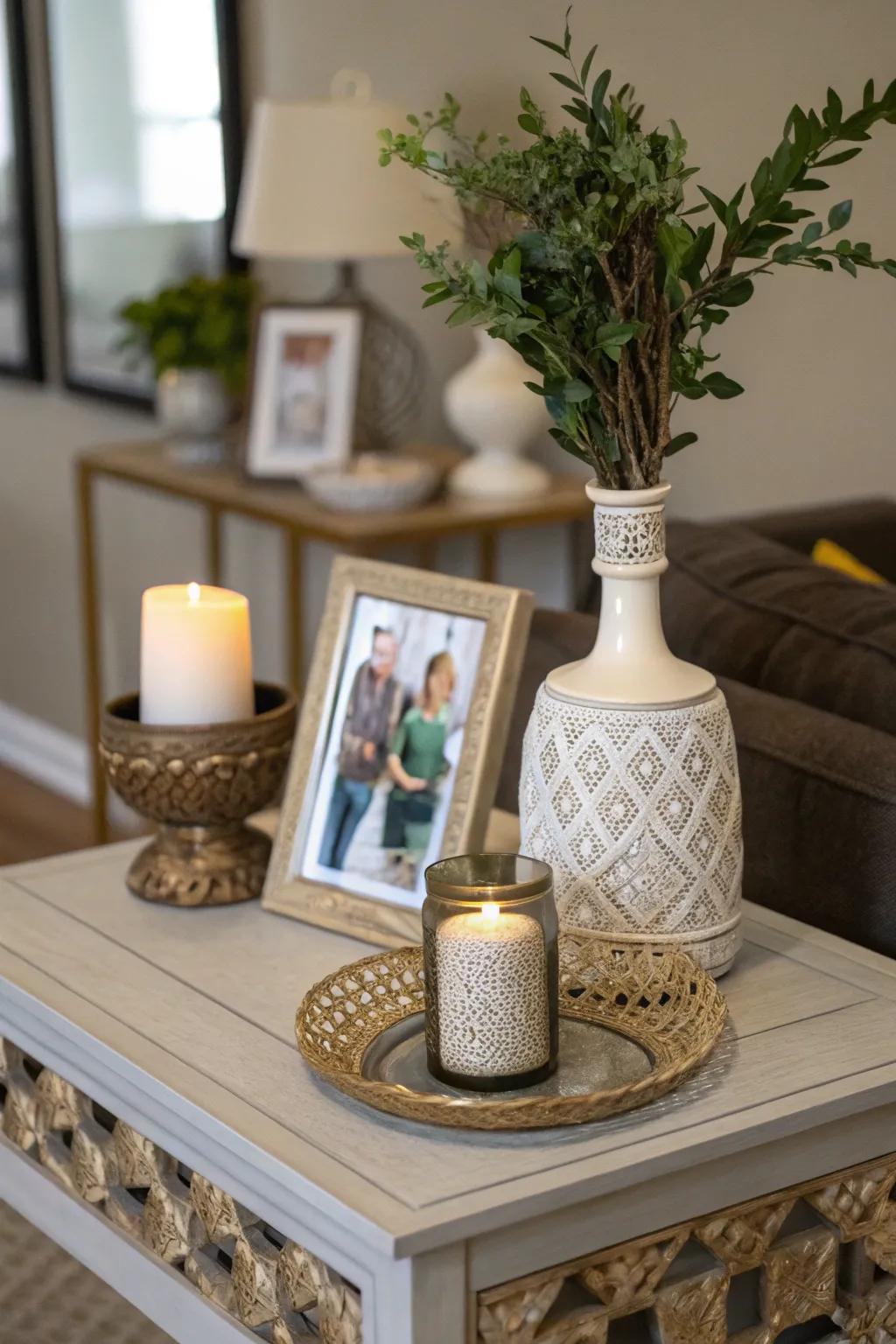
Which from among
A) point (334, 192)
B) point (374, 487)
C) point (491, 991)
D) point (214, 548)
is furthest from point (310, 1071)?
point (214, 548)

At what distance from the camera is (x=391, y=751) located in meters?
1.29

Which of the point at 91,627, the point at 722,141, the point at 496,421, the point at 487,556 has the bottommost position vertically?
the point at 91,627

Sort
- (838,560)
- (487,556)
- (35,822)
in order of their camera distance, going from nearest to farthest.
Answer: (838,560)
(487,556)
(35,822)

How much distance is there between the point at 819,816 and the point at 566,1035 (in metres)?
0.29

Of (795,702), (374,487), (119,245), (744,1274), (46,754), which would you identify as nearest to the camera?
(744,1274)

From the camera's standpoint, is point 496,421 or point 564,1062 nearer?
point 564,1062

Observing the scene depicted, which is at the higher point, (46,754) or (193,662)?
(193,662)

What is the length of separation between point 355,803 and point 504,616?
0.60ft

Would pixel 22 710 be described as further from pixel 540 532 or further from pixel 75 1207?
pixel 75 1207

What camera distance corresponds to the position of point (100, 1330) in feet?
6.21

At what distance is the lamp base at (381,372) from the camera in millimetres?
2674

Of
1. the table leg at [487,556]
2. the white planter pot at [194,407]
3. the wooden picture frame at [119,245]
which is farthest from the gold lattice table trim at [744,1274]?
the wooden picture frame at [119,245]

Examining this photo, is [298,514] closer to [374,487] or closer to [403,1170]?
[374,487]

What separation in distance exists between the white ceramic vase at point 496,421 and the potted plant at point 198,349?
1.66ft
